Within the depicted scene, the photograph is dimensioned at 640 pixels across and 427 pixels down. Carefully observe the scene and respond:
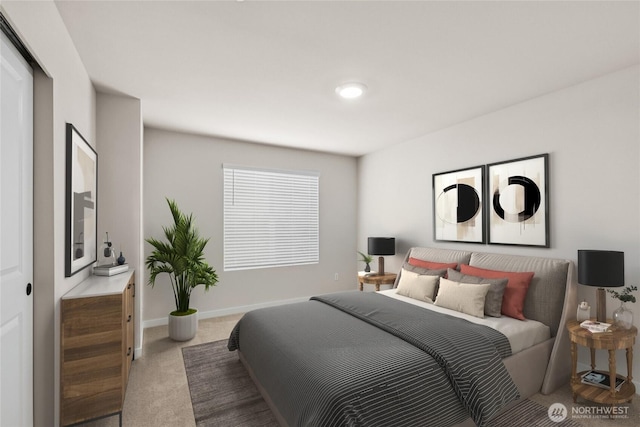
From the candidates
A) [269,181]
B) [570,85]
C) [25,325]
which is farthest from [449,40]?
[269,181]

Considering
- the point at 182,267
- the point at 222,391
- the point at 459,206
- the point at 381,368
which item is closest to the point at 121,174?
the point at 182,267

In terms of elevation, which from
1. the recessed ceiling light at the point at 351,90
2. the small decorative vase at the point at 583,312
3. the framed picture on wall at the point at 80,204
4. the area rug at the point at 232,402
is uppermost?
the recessed ceiling light at the point at 351,90

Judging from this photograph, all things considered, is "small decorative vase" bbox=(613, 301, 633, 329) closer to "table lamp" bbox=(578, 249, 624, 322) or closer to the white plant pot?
"table lamp" bbox=(578, 249, 624, 322)

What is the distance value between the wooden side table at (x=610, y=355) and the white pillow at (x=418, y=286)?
118cm

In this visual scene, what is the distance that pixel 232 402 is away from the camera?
95.2 inches

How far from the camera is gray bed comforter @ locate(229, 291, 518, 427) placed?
1694 mm

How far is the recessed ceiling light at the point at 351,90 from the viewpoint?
2816 millimetres

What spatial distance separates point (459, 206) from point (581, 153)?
1.30 meters

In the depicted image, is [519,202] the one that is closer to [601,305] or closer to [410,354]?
[601,305]

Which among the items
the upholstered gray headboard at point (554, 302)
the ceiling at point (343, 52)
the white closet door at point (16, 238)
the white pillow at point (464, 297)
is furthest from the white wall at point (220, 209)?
the upholstered gray headboard at point (554, 302)

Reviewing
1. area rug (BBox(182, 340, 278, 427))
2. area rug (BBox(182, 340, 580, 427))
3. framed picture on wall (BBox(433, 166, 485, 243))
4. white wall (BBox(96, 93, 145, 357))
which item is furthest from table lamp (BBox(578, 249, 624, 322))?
white wall (BBox(96, 93, 145, 357))

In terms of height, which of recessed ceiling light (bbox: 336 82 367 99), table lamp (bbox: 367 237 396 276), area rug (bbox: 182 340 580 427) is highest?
recessed ceiling light (bbox: 336 82 367 99)

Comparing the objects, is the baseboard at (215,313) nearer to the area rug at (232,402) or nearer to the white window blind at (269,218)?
the white window blind at (269,218)

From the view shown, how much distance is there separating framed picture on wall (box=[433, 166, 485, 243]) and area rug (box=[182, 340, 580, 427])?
185 centimetres
